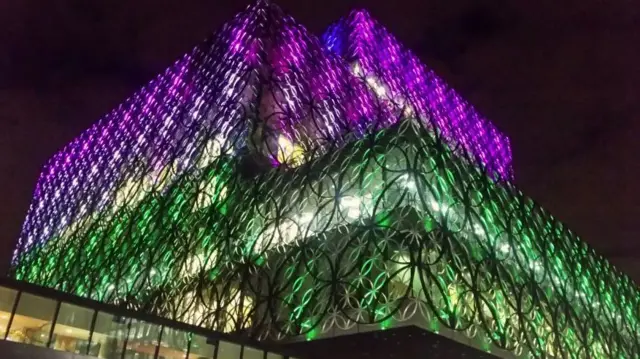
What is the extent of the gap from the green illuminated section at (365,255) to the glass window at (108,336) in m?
5.20

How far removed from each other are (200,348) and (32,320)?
5.10 meters

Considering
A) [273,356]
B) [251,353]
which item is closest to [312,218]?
[273,356]

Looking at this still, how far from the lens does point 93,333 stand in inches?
698

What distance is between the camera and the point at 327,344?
20891mm

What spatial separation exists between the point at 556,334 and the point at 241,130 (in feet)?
51.9

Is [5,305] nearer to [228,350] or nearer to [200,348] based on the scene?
[200,348]

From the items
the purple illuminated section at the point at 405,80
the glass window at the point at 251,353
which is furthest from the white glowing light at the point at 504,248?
the purple illuminated section at the point at 405,80

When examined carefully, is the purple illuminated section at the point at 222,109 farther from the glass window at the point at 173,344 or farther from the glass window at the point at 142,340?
the glass window at the point at 142,340

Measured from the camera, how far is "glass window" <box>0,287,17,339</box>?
16.3 metres

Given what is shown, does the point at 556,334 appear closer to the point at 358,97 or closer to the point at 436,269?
the point at 436,269

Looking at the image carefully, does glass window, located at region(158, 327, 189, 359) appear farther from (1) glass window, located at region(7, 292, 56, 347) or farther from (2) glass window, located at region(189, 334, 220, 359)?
(1) glass window, located at region(7, 292, 56, 347)

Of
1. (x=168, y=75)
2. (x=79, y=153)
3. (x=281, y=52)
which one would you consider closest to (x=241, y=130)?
(x=281, y=52)

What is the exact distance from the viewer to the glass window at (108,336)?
17609 mm

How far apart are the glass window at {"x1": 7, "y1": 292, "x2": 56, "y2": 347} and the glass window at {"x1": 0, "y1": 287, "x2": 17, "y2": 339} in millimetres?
165
